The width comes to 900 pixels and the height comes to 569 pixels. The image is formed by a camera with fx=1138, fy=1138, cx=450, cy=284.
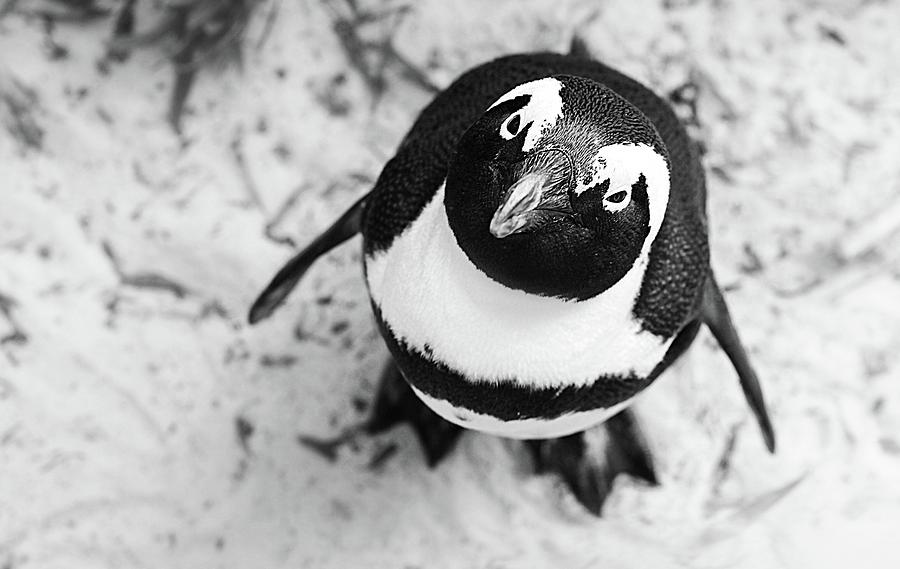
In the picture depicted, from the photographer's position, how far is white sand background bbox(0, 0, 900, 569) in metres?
1.17

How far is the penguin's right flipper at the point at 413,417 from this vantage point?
117 cm

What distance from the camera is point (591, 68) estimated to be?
967 millimetres

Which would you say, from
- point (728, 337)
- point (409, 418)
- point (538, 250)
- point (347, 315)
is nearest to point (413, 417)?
point (409, 418)

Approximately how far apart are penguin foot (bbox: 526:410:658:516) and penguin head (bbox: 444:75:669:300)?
47 cm

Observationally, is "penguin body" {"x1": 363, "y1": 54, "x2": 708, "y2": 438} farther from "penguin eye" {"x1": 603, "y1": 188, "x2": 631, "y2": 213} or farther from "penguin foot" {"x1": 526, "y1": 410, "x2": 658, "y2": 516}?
"penguin foot" {"x1": 526, "y1": 410, "x2": 658, "y2": 516}

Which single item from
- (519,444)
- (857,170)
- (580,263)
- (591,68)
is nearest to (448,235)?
(580,263)

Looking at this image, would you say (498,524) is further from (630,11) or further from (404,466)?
(630,11)

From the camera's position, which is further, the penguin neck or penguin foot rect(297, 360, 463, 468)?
penguin foot rect(297, 360, 463, 468)

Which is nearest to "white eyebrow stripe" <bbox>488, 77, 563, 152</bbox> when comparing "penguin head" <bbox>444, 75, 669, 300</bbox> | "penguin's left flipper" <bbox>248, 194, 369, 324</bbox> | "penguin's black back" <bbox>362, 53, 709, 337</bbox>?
"penguin head" <bbox>444, 75, 669, 300</bbox>

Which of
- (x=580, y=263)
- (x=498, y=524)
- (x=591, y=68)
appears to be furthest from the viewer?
(x=498, y=524)

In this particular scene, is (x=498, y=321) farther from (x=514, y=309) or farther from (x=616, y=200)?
(x=616, y=200)

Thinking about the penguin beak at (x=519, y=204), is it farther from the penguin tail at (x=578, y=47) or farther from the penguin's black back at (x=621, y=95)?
the penguin tail at (x=578, y=47)

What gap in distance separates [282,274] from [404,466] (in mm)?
278

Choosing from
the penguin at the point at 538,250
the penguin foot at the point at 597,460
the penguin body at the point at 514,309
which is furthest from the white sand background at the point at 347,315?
the penguin body at the point at 514,309
